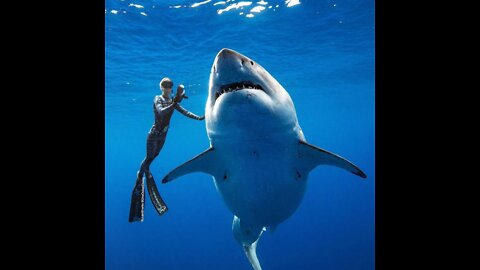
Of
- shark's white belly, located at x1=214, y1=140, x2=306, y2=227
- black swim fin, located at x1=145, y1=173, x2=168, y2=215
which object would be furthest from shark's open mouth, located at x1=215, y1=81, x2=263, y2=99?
black swim fin, located at x1=145, y1=173, x2=168, y2=215

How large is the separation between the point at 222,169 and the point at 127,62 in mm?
15562

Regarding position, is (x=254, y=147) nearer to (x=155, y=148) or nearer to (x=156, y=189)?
(x=155, y=148)

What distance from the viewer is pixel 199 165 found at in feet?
14.8

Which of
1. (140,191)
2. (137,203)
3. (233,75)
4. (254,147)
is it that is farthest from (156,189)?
(233,75)

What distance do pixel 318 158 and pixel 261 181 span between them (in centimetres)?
90

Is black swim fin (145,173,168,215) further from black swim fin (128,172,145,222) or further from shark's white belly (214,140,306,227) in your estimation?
shark's white belly (214,140,306,227)

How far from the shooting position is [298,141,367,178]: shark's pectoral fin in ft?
13.5

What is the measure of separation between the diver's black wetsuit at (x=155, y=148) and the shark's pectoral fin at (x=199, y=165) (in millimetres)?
2457

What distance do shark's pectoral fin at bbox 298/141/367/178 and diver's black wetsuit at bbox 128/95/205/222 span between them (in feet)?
10.8
